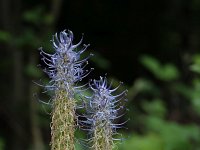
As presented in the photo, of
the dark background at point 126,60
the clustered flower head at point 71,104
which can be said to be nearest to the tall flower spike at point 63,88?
the clustered flower head at point 71,104

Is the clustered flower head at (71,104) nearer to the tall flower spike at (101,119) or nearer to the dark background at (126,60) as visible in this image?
the tall flower spike at (101,119)

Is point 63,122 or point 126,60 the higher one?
point 126,60

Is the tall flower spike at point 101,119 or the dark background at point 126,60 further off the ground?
the dark background at point 126,60

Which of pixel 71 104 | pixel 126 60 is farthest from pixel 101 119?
pixel 126 60

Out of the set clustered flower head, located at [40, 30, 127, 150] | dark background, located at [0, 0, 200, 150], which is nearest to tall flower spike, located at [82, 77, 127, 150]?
clustered flower head, located at [40, 30, 127, 150]

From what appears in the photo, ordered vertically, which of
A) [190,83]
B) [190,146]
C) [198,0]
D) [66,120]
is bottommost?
[66,120]

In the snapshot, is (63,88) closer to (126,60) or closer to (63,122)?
(63,122)

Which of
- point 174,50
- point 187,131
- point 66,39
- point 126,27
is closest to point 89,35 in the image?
point 126,27

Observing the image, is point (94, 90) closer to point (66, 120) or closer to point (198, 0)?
point (66, 120)
